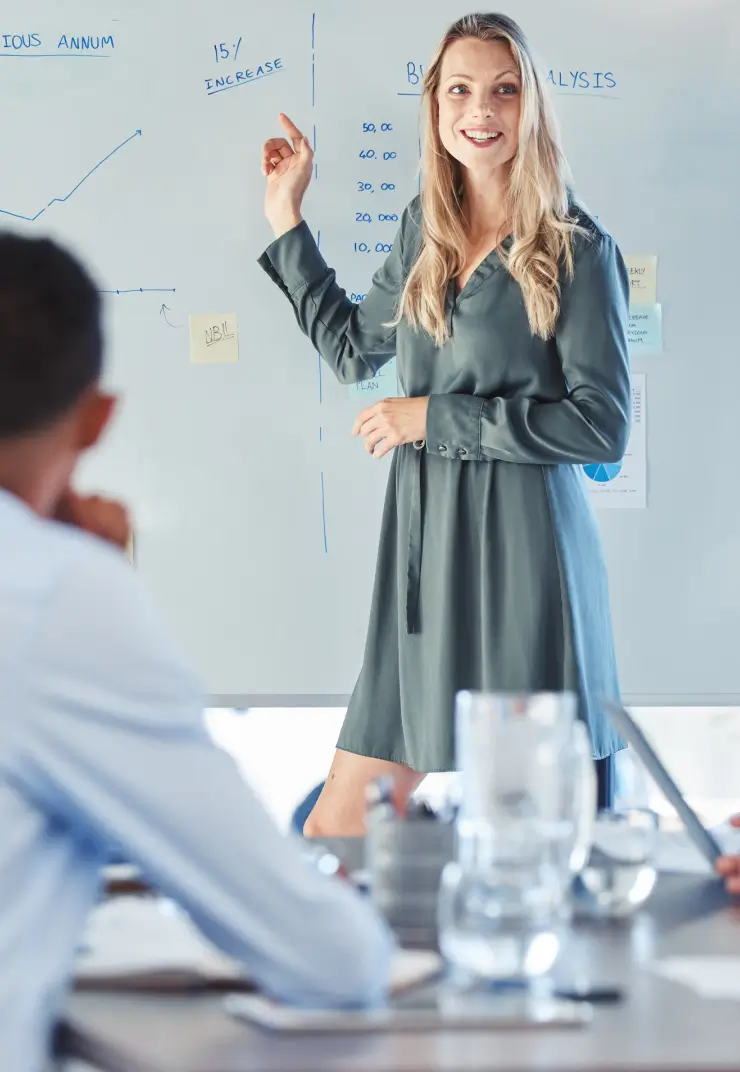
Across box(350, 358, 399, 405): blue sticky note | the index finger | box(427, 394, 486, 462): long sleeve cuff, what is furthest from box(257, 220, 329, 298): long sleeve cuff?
box(427, 394, 486, 462): long sleeve cuff

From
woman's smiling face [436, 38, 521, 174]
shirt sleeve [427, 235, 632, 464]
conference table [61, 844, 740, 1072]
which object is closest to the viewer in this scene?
conference table [61, 844, 740, 1072]

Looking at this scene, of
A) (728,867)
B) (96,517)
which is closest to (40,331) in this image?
(96,517)

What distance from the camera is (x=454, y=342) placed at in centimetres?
222

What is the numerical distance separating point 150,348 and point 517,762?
199 cm

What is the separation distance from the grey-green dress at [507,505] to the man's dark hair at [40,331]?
4.19 ft

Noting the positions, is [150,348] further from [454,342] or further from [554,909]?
[554,909]

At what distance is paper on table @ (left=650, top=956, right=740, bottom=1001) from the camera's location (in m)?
0.88

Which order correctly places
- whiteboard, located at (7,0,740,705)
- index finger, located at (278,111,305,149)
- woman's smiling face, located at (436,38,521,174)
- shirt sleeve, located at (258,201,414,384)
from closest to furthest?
woman's smiling face, located at (436,38,521,174), shirt sleeve, located at (258,201,414,384), index finger, located at (278,111,305,149), whiteboard, located at (7,0,740,705)

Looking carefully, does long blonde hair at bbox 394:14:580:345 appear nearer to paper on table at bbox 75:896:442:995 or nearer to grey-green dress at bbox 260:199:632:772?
grey-green dress at bbox 260:199:632:772

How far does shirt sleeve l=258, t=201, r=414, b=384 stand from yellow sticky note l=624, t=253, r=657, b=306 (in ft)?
1.86

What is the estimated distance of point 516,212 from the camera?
2.20 m

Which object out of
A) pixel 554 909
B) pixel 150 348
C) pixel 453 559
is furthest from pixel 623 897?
pixel 150 348

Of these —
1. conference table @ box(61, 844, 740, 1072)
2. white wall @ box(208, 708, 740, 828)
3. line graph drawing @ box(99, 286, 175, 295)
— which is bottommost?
white wall @ box(208, 708, 740, 828)

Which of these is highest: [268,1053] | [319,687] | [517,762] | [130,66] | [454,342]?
[130,66]
